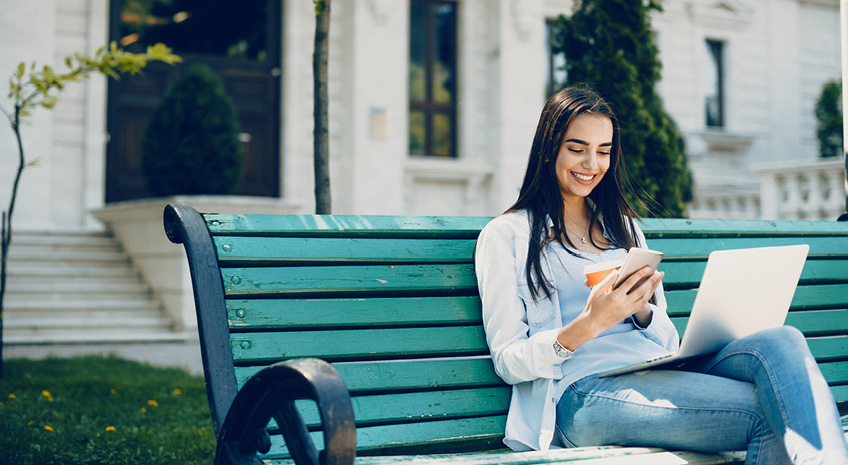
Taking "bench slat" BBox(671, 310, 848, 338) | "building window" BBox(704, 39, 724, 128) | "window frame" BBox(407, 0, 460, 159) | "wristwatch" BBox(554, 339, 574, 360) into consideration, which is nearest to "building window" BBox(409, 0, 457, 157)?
"window frame" BBox(407, 0, 460, 159)

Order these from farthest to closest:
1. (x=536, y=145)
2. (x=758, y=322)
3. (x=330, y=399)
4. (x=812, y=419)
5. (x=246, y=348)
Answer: (x=536, y=145)
(x=758, y=322)
(x=246, y=348)
(x=812, y=419)
(x=330, y=399)

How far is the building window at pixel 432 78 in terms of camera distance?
1193cm

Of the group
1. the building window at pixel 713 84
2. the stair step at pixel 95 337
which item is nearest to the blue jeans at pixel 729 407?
the stair step at pixel 95 337

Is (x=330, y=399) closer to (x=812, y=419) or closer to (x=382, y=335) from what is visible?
(x=382, y=335)

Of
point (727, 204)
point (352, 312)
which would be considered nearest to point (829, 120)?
point (727, 204)

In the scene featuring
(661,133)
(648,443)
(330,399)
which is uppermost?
(661,133)

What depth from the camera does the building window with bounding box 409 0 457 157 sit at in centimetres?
1193

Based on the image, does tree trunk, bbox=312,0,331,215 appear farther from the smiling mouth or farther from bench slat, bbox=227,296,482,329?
the smiling mouth

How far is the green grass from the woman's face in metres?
1.87

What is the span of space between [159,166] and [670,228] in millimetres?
6182

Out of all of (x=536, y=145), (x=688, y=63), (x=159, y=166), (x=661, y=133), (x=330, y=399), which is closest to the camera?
(x=330, y=399)

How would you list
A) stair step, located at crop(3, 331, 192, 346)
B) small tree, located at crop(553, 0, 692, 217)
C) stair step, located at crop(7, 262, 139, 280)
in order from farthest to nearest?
stair step, located at crop(7, 262, 139, 280)
stair step, located at crop(3, 331, 192, 346)
small tree, located at crop(553, 0, 692, 217)

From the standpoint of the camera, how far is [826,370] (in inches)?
116

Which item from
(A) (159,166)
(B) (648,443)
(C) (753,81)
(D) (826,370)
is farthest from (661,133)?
(C) (753,81)
